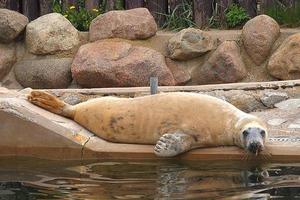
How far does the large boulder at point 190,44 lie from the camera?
383 inches

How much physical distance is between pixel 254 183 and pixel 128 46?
542 cm

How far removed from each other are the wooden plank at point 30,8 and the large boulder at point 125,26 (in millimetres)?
1507

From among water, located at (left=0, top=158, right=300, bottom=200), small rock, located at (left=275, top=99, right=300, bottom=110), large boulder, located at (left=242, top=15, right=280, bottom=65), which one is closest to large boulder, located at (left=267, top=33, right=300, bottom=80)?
large boulder, located at (left=242, top=15, right=280, bottom=65)

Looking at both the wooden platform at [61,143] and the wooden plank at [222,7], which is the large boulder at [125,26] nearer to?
the wooden plank at [222,7]

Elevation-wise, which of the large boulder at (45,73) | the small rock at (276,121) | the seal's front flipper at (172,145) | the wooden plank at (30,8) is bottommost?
the large boulder at (45,73)

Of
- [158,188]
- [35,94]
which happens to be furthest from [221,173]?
[35,94]

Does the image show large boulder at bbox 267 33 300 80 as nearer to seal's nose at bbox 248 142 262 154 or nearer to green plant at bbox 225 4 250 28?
green plant at bbox 225 4 250 28

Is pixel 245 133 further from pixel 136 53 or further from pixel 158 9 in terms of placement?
pixel 158 9

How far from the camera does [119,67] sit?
376 inches

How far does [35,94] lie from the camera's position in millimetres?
6516

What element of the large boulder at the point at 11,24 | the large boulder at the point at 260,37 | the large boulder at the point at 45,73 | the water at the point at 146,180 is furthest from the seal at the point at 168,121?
the large boulder at the point at 11,24

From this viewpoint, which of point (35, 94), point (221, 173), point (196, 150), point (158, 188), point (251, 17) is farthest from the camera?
point (251, 17)

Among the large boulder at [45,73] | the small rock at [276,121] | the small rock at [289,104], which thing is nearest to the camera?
the small rock at [276,121]

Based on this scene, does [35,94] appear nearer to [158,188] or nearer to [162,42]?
[158,188]
